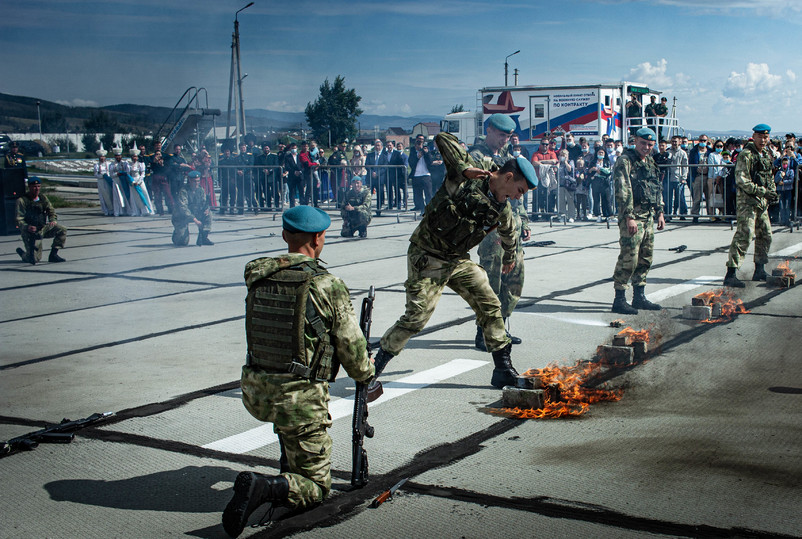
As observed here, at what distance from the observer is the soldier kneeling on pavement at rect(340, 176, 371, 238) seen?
15703mm

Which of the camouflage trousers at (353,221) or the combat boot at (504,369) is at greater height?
the camouflage trousers at (353,221)

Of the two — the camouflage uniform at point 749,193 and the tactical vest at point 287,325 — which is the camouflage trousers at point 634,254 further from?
the tactical vest at point 287,325

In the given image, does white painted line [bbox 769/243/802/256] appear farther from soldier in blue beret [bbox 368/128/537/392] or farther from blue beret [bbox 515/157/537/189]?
blue beret [bbox 515/157/537/189]

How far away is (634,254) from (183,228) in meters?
8.92

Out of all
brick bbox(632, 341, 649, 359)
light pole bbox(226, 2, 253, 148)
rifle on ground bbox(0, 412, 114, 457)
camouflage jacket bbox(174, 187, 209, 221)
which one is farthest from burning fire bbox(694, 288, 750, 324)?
camouflage jacket bbox(174, 187, 209, 221)

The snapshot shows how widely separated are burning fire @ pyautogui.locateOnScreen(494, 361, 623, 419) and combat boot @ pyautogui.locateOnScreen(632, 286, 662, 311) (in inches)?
102

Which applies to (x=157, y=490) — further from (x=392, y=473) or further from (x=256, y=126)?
(x=256, y=126)

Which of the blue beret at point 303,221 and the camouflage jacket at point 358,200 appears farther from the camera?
the camouflage jacket at point 358,200

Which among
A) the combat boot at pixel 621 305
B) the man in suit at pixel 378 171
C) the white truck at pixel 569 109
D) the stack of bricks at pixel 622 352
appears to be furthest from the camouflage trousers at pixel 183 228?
the white truck at pixel 569 109

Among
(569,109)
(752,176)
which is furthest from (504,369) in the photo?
(569,109)

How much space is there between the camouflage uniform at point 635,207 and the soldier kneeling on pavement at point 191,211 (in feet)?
27.2

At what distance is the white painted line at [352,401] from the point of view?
4793 mm

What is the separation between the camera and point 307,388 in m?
3.59

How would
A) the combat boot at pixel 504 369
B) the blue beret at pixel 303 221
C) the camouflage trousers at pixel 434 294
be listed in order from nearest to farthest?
the blue beret at pixel 303 221 < the camouflage trousers at pixel 434 294 < the combat boot at pixel 504 369
